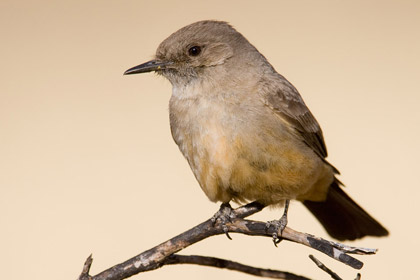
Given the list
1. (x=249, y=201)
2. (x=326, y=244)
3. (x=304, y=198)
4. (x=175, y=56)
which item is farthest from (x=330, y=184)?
(x=326, y=244)

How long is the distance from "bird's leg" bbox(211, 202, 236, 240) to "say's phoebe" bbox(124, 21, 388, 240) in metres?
0.09

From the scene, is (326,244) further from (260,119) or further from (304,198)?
(304,198)

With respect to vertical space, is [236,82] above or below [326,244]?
above

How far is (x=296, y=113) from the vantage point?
3.93 m

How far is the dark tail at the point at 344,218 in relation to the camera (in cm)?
433

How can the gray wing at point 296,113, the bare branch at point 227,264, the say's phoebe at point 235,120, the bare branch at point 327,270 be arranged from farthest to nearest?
the gray wing at point 296,113, the say's phoebe at point 235,120, the bare branch at point 227,264, the bare branch at point 327,270

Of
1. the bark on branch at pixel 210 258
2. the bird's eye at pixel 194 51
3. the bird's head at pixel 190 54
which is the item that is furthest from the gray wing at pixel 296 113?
the bark on branch at pixel 210 258

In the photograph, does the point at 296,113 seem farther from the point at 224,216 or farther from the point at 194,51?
the point at 224,216

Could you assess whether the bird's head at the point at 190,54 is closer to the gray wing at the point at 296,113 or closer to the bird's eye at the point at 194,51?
the bird's eye at the point at 194,51

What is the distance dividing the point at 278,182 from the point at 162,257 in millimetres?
1038

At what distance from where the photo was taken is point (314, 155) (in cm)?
395

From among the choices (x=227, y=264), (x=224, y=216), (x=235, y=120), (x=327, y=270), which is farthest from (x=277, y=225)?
(x=327, y=270)

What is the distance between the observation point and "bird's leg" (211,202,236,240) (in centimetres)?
307

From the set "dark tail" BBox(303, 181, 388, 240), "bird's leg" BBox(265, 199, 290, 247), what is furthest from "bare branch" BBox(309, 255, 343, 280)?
"dark tail" BBox(303, 181, 388, 240)
